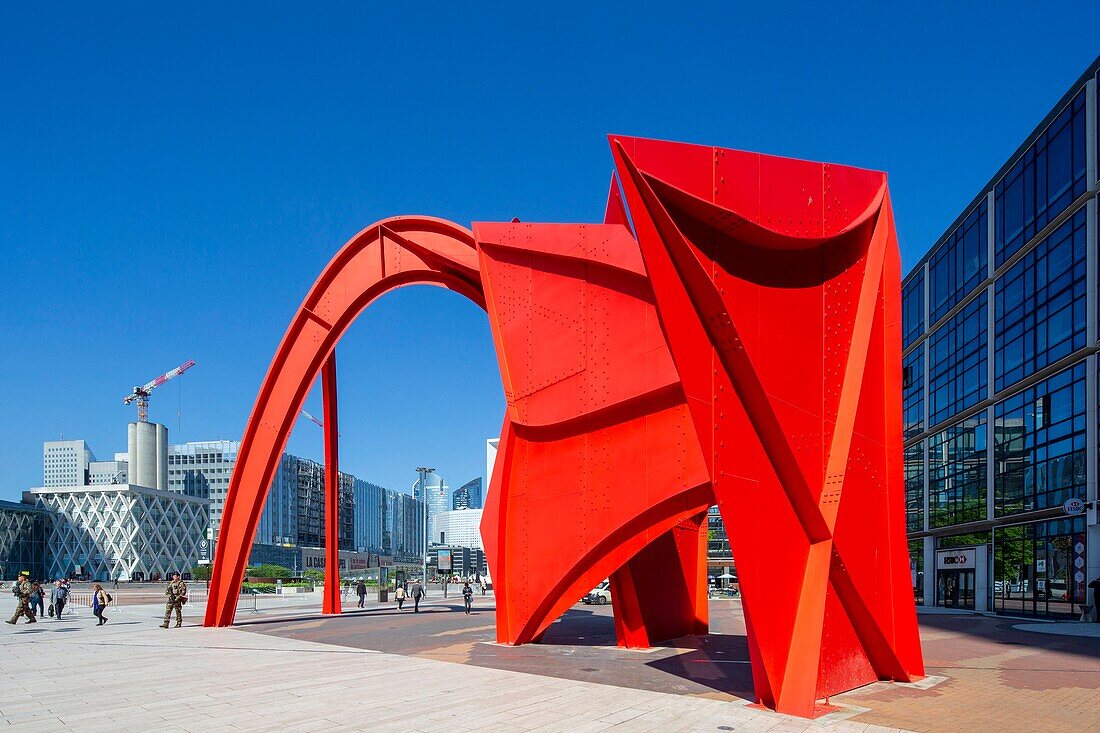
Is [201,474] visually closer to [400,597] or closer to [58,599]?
[400,597]

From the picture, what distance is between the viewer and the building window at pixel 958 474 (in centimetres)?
3609

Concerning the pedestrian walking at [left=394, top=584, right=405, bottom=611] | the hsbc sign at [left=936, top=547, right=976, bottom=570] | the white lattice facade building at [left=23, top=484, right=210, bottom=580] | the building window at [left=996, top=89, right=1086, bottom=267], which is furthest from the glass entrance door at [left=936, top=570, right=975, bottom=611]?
the white lattice facade building at [left=23, top=484, right=210, bottom=580]

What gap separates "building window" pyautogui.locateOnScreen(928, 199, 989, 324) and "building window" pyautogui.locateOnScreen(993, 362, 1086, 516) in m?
6.36

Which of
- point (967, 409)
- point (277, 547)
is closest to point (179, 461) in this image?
point (277, 547)

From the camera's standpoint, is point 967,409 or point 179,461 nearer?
point 967,409

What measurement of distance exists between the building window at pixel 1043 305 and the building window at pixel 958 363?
6.02 ft

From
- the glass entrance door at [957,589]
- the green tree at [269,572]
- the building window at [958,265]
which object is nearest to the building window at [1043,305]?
the building window at [958,265]

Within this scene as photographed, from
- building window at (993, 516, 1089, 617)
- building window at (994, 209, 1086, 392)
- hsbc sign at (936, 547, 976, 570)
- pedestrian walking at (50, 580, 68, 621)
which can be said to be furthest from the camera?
hsbc sign at (936, 547, 976, 570)

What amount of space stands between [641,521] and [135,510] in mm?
105985

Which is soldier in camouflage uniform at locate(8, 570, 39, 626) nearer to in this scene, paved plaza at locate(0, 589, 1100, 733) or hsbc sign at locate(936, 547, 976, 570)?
paved plaza at locate(0, 589, 1100, 733)

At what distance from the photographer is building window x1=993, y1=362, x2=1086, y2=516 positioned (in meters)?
27.9

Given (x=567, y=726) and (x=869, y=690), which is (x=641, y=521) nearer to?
(x=869, y=690)

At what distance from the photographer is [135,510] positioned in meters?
105

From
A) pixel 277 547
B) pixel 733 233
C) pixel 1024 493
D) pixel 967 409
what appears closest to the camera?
pixel 733 233
